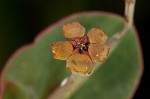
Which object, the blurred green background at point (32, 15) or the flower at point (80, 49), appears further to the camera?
the blurred green background at point (32, 15)

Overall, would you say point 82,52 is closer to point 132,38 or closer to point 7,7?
point 132,38

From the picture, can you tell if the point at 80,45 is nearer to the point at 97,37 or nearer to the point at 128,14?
the point at 97,37

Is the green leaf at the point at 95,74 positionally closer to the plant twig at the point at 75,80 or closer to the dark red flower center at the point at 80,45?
the plant twig at the point at 75,80

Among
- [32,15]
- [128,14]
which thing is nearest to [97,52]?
[128,14]

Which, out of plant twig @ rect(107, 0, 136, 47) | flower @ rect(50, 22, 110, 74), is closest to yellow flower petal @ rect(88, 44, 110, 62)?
flower @ rect(50, 22, 110, 74)

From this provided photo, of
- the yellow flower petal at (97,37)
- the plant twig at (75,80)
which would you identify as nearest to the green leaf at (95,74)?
the plant twig at (75,80)

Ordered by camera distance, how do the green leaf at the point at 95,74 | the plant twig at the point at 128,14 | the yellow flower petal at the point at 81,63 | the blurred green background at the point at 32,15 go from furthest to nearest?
the blurred green background at the point at 32,15, the green leaf at the point at 95,74, the plant twig at the point at 128,14, the yellow flower petal at the point at 81,63

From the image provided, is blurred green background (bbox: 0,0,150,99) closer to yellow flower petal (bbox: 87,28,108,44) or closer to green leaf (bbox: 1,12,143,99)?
green leaf (bbox: 1,12,143,99)
